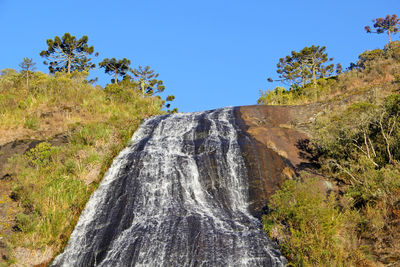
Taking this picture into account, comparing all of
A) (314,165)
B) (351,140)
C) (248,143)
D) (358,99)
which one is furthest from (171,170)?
(358,99)

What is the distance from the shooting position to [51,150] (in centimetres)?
1838

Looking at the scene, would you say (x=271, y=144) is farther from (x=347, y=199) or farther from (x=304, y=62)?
(x=304, y=62)

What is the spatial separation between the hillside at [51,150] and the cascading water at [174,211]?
2.74 feet

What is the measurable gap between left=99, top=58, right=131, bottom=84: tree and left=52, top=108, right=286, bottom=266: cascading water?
31208 mm

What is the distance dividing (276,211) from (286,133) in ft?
26.6

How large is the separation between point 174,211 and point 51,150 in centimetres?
882

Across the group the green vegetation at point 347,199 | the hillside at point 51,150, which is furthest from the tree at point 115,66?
the green vegetation at point 347,199

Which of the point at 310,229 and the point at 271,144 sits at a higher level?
the point at 271,144

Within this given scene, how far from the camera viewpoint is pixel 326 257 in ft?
32.8

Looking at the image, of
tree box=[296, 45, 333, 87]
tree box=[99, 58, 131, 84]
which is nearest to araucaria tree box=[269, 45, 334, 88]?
tree box=[296, 45, 333, 87]

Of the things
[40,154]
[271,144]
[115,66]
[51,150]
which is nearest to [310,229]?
[271,144]

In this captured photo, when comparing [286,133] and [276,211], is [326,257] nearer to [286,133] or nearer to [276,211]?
[276,211]

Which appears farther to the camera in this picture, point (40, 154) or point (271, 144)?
point (271, 144)

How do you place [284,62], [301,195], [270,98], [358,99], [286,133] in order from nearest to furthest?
[301,195] → [286,133] → [358,99] → [270,98] → [284,62]
